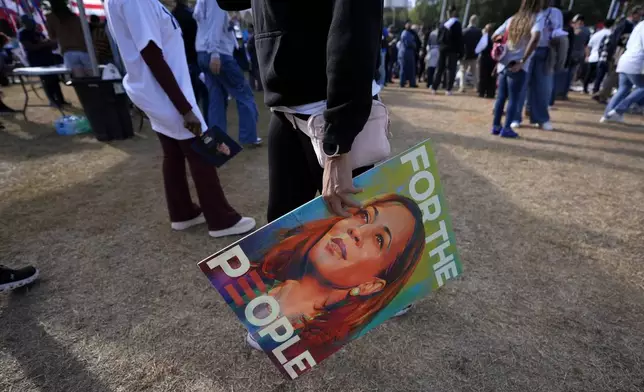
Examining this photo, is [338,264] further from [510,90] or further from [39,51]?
[39,51]

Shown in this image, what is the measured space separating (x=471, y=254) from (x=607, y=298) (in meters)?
0.70

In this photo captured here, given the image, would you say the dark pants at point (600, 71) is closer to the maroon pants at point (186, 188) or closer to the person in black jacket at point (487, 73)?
the person in black jacket at point (487, 73)

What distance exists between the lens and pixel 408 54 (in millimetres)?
9734

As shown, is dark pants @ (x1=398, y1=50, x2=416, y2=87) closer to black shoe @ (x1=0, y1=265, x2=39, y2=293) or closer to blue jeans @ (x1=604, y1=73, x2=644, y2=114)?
blue jeans @ (x1=604, y1=73, x2=644, y2=114)

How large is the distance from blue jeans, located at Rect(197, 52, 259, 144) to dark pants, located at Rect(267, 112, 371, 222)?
2.57 m

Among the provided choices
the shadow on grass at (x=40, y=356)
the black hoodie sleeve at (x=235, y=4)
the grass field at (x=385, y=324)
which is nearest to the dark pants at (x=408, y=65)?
the grass field at (x=385, y=324)

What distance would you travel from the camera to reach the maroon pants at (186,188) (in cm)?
224

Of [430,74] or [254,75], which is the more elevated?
[254,75]

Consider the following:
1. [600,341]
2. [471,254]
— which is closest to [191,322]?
[471,254]

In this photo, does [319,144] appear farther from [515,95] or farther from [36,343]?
[515,95]

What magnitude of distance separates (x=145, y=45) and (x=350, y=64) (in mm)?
1440

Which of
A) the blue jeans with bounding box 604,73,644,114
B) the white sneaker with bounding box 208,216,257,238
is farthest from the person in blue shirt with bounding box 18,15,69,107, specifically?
the blue jeans with bounding box 604,73,644,114

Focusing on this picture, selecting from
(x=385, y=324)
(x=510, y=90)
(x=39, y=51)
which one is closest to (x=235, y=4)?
(x=385, y=324)

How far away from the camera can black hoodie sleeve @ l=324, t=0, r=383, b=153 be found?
0.89m
